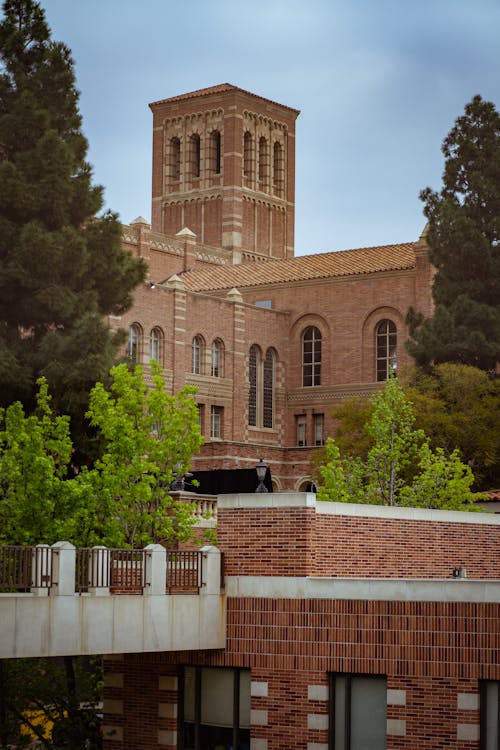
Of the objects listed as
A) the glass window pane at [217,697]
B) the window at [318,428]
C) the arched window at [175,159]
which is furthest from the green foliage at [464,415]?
the arched window at [175,159]

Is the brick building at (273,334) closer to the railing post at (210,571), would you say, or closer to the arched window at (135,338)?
the arched window at (135,338)

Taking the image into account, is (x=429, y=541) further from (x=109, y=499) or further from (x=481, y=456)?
(x=481, y=456)

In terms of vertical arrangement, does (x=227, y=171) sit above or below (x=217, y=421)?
above

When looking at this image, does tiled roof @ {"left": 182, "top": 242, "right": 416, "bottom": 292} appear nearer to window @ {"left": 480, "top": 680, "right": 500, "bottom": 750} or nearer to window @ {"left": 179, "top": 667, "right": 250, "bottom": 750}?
window @ {"left": 179, "top": 667, "right": 250, "bottom": 750}

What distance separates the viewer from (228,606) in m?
28.2

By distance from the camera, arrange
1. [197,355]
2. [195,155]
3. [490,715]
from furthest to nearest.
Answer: [195,155], [197,355], [490,715]

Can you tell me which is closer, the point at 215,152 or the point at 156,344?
the point at 156,344

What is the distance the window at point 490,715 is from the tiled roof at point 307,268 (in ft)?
193

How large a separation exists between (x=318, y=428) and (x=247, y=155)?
103 ft

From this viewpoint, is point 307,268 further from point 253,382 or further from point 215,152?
point 215,152

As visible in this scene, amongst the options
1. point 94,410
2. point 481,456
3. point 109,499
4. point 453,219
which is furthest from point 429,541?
point 453,219

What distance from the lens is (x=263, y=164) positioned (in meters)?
113

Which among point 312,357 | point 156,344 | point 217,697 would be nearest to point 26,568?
point 217,697

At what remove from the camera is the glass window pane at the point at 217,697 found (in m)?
28.2
